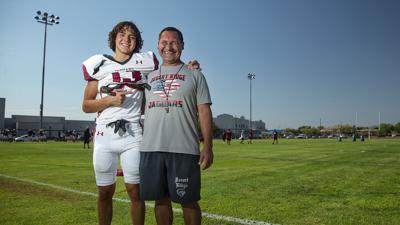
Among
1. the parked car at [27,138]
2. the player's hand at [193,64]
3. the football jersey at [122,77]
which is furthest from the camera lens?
the parked car at [27,138]

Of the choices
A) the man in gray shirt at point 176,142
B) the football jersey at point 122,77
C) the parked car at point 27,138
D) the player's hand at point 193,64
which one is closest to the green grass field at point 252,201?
the man in gray shirt at point 176,142

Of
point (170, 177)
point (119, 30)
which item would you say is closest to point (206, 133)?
point (170, 177)

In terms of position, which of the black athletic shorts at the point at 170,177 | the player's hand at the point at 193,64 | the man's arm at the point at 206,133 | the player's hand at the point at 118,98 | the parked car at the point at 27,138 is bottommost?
the parked car at the point at 27,138

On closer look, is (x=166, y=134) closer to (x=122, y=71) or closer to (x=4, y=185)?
(x=122, y=71)

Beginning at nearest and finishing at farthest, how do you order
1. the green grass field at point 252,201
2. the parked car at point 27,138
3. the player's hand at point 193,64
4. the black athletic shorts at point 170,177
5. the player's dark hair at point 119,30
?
1. the black athletic shorts at point 170,177
2. the player's hand at point 193,64
3. the player's dark hair at point 119,30
4. the green grass field at point 252,201
5. the parked car at point 27,138

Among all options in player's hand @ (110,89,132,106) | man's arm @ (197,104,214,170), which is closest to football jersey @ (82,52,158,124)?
player's hand @ (110,89,132,106)

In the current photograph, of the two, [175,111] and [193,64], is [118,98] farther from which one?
[193,64]

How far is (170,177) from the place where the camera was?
10.5ft

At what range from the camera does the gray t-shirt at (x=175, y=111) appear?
3.22 metres

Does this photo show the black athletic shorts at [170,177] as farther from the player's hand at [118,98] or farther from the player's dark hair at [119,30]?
the player's dark hair at [119,30]

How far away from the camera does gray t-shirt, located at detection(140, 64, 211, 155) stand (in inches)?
127

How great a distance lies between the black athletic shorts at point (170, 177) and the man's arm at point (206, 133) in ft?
0.22

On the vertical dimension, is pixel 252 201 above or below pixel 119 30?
below

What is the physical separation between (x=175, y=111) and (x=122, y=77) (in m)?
0.80
